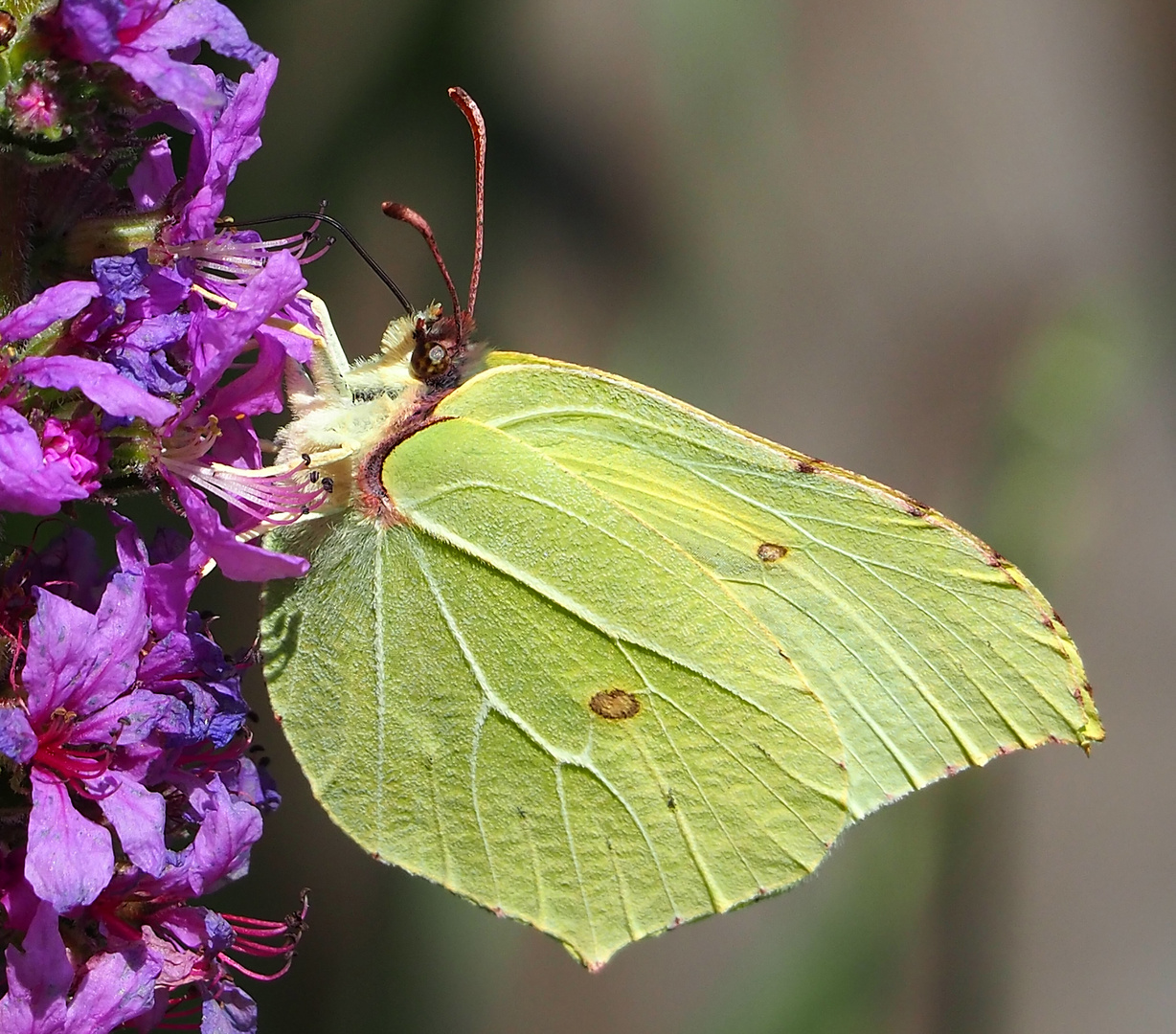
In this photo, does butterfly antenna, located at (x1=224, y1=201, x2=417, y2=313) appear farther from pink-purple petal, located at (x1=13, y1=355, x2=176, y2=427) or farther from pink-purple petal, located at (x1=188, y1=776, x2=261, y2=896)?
pink-purple petal, located at (x1=188, y1=776, x2=261, y2=896)

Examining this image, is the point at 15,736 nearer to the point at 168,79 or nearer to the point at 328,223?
the point at 168,79

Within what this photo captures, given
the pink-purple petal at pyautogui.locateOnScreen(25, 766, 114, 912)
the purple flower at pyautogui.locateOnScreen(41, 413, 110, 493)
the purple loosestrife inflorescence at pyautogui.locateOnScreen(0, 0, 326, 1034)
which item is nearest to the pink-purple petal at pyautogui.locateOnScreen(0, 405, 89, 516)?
the purple loosestrife inflorescence at pyautogui.locateOnScreen(0, 0, 326, 1034)

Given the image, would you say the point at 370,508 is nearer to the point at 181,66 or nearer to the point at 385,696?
the point at 385,696

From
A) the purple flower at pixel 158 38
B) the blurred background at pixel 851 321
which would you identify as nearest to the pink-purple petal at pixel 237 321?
the purple flower at pixel 158 38

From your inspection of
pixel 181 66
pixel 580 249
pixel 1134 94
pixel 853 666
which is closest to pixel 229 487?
pixel 181 66

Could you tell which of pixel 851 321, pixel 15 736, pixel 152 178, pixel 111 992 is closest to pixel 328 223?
pixel 152 178

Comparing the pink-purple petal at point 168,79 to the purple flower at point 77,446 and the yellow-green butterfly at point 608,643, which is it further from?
the yellow-green butterfly at point 608,643
